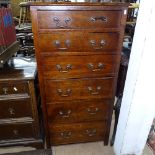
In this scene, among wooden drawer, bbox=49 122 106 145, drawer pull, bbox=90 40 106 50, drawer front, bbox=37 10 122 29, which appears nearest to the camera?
drawer front, bbox=37 10 122 29

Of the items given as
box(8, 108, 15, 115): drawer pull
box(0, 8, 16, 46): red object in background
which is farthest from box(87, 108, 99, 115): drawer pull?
box(0, 8, 16, 46): red object in background

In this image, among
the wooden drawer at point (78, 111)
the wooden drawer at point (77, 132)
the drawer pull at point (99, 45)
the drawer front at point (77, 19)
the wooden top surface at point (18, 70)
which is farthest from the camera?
the wooden drawer at point (77, 132)

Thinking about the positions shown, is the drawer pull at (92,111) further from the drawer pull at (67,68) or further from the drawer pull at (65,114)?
the drawer pull at (67,68)

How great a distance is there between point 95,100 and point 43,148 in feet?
2.24

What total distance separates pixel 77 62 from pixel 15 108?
24.7 inches

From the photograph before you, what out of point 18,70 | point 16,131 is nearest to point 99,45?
point 18,70

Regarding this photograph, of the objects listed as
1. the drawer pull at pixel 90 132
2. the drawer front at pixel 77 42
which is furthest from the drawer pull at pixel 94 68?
the drawer pull at pixel 90 132

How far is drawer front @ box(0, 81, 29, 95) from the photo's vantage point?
52.9 inches

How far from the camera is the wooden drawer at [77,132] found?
155 centimetres

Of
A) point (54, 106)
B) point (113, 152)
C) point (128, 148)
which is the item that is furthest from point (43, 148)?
point (128, 148)

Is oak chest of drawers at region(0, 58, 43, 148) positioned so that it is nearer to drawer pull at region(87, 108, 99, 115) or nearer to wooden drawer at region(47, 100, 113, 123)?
wooden drawer at region(47, 100, 113, 123)

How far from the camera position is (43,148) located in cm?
167

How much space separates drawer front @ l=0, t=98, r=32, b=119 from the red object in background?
1.48ft

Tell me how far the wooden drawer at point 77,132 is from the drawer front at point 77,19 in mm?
815
